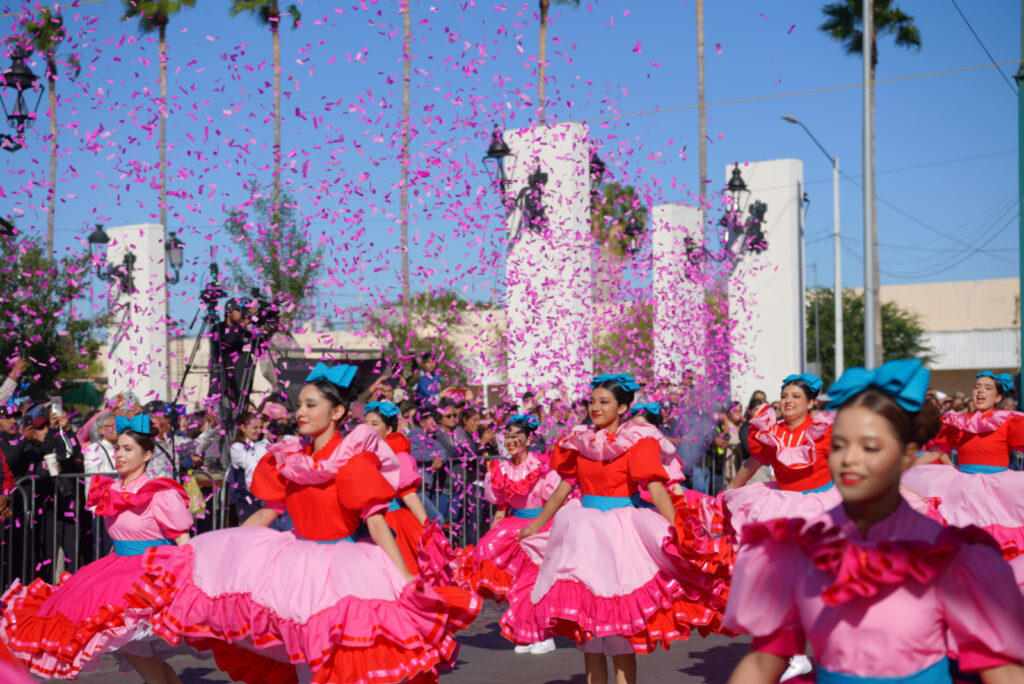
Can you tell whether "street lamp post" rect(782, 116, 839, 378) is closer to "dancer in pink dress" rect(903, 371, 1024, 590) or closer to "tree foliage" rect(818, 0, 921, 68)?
"tree foliage" rect(818, 0, 921, 68)

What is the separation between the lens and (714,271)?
22.0 meters

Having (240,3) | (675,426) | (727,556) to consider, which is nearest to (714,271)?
(675,426)

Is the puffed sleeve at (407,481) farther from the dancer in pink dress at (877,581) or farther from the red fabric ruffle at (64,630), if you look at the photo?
the dancer in pink dress at (877,581)

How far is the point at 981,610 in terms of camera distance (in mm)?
2977

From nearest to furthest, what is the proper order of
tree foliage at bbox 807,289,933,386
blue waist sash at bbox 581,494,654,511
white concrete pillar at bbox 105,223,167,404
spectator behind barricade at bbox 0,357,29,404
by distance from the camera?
blue waist sash at bbox 581,494,654,511 < spectator behind barricade at bbox 0,357,29,404 < white concrete pillar at bbox 105,223,167,404 < tree foliage at bbox 807,289,933,386

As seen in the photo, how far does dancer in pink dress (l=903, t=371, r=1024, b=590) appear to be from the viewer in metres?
8.87

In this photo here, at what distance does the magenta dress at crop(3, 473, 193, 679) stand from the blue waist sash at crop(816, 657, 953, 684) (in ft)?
13.6

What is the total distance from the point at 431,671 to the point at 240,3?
31.3 metres

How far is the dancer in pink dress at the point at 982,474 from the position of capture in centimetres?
887

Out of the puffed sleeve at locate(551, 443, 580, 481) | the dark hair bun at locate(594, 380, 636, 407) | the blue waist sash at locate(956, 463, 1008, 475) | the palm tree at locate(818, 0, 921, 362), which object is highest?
the palm tree at locate(818, 0, 921, 362)

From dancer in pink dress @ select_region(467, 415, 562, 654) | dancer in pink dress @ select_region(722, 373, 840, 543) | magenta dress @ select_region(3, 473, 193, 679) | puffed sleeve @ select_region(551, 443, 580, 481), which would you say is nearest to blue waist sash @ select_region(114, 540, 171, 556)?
magenta dress @ select_region(3, 473, 193, 679)

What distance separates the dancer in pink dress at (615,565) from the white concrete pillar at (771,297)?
1480 cm

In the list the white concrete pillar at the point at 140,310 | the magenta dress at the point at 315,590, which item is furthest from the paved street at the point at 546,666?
the white concrete pillar at the point at 140,310

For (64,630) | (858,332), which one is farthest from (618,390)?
(858,332)
